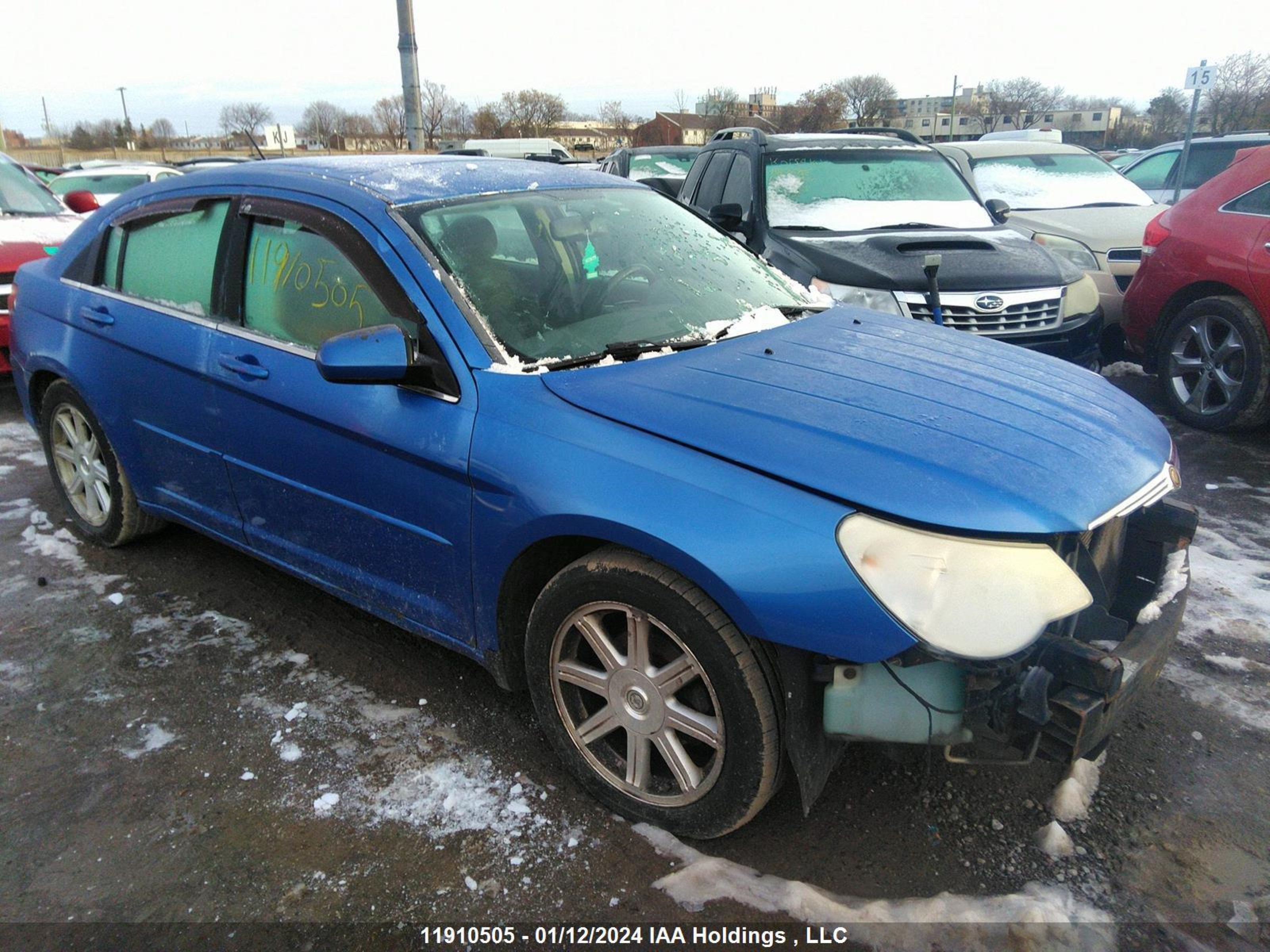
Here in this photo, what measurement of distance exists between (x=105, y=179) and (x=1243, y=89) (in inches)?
1979

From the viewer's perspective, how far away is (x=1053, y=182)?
8.61m

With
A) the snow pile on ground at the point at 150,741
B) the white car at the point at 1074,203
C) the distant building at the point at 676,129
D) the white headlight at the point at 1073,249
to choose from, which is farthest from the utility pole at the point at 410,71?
the distant building at the point at 676,129

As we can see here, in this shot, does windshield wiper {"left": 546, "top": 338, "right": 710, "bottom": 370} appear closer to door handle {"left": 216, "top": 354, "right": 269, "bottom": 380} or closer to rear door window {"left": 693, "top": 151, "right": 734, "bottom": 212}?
door handle {"left": 216, "top": 354, "right": 269, "bottom": 380}

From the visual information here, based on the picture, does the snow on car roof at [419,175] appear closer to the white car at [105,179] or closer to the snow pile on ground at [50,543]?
the snow pile on ground at [50,543]

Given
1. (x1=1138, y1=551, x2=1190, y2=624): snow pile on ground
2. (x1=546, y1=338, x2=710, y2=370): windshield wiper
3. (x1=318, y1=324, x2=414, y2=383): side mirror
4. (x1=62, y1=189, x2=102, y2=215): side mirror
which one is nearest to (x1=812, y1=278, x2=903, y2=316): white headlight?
(x1=546, y1=338, x2=710, y2=370): windshield wiper

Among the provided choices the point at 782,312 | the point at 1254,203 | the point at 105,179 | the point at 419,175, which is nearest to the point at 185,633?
the point at 419,175

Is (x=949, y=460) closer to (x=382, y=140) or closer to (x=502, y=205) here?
(x=502, y=205)

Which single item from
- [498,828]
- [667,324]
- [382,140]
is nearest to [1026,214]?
[667,324]

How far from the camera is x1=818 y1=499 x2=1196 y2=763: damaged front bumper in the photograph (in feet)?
6.61

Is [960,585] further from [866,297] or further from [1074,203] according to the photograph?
[1074,203]

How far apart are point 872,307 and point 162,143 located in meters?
85.5

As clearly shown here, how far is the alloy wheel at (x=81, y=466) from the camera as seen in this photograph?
413 centimetres

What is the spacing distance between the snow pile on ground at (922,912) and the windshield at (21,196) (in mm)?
8105

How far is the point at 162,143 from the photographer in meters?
75.8
